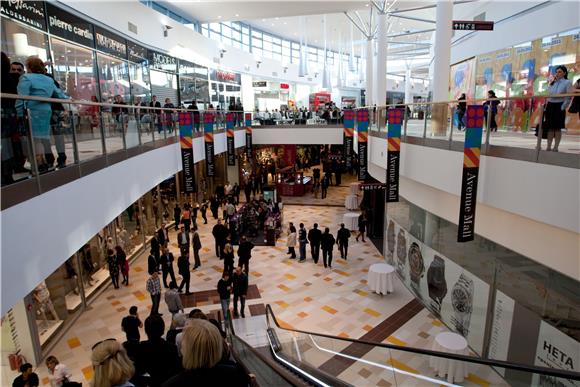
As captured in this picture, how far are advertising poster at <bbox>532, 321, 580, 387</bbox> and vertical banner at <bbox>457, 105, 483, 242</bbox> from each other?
2.37m

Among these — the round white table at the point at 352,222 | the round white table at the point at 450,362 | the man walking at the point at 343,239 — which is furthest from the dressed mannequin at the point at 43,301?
the round white table at the point at 352,222

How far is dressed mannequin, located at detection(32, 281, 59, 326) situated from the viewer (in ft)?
29.0

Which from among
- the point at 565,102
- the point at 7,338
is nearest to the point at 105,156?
the point at 7,338

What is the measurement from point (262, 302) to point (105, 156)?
248 inches

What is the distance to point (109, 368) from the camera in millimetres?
2422

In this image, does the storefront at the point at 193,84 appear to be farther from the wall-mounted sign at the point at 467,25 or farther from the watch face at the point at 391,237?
the wall-mounted sign at the point at 467,25

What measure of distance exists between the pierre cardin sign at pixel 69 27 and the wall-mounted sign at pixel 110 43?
43cm

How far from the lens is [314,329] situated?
9609 mm

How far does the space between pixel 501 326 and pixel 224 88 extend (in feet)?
90.6

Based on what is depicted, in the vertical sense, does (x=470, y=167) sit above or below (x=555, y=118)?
below

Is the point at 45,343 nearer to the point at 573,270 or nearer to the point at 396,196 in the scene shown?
the point at 396,196

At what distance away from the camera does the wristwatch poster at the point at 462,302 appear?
8.91 meters

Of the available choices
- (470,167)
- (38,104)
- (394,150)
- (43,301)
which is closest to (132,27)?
(43,301)

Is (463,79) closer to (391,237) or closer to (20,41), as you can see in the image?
(391,237)
